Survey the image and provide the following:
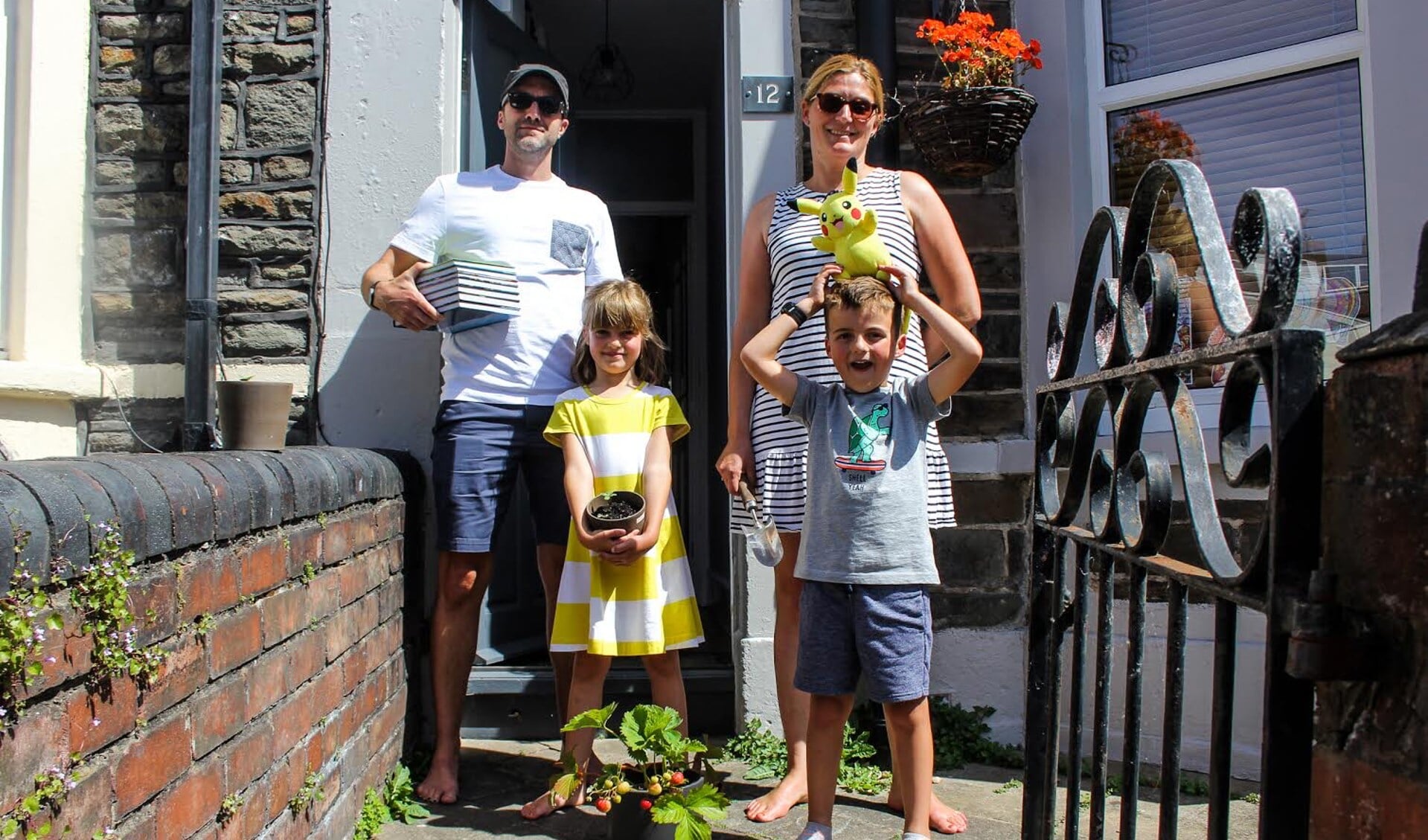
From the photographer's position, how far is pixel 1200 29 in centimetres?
374

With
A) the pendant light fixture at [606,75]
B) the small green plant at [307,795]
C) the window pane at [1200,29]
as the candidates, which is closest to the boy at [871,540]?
the small green plant at [307,795]

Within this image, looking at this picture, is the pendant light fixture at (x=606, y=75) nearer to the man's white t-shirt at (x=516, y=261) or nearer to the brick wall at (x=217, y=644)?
the man's white t-shirt at (x=516, y=261)

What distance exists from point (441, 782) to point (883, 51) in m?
2.71

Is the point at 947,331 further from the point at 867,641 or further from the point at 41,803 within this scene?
the point at 41,803

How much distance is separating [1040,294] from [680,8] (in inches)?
103

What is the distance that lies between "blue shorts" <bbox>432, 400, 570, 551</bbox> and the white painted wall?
1.84ft

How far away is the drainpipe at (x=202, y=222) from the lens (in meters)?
3.70

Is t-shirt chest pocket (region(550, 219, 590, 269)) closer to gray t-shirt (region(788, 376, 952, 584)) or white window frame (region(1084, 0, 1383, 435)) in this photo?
gray t-shirt (region(788, 376, 952, 584))

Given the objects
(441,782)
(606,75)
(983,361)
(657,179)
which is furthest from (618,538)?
(657,179)

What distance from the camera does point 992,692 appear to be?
375 cm

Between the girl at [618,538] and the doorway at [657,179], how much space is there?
0.98 metres

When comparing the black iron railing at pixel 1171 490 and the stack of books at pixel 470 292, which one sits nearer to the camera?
the black iron railing at pixel 1171 490

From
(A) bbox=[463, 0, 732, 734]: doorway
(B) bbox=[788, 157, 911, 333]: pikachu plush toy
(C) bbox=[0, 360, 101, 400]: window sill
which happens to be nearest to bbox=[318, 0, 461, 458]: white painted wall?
(A) bbox=[463, 0, 732, 734]: doorway

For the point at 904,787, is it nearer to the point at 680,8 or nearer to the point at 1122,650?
the point at 1122,650
